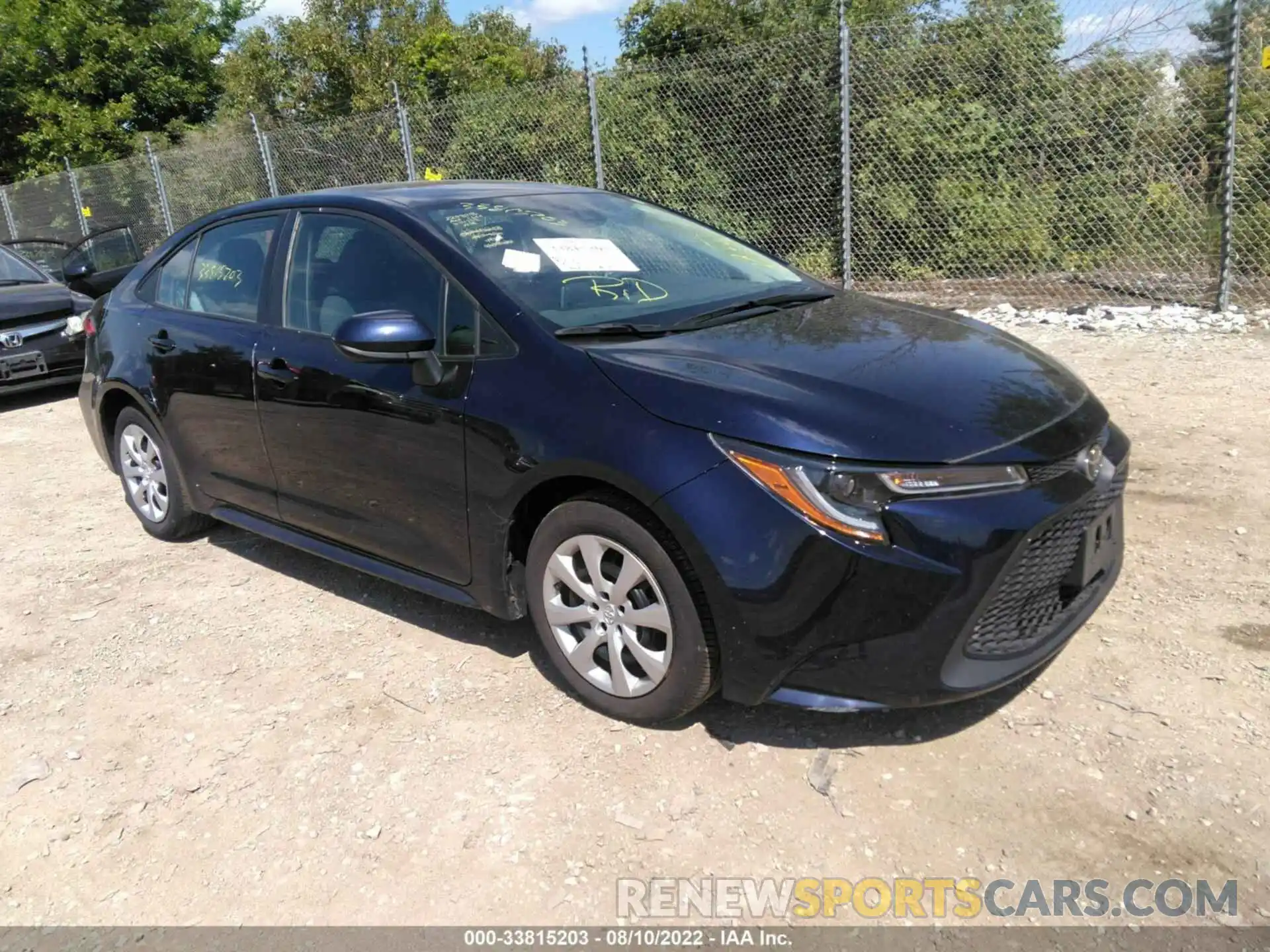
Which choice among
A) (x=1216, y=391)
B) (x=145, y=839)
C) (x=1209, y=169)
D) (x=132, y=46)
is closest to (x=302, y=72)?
(x=132, y=46)

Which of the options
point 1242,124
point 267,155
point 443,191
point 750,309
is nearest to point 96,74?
point 267,155

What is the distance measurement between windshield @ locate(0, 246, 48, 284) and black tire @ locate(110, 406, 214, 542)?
16.6 feet

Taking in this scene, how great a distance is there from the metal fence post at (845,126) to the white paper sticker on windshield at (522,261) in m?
5.61

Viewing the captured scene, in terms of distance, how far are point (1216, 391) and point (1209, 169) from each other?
2.60m

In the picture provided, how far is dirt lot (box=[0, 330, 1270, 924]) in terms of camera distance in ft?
7.88

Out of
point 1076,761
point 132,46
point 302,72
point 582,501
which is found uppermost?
point 132,46

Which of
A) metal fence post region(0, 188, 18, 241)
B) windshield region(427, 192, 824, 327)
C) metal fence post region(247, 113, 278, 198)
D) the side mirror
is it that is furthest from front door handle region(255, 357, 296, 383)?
metal fence post region(0, 188, 18, 241)

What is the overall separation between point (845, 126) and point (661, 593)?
692 cm

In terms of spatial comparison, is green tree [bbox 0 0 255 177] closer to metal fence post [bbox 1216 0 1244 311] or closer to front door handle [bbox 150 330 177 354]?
front door handle [bbox 150 330 177 354]

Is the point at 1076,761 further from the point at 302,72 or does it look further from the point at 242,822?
the point at 302,72

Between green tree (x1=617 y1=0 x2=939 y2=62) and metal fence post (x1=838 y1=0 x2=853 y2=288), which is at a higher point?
green tree (x1=617 y1=0 x2=939 y2=62)

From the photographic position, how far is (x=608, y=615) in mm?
2848

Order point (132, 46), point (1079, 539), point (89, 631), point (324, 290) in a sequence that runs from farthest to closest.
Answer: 1. point (132, 46)
2. point (89, 631)
3. point (324, 290)
4. point (1079, 539)

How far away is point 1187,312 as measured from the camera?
742cm
